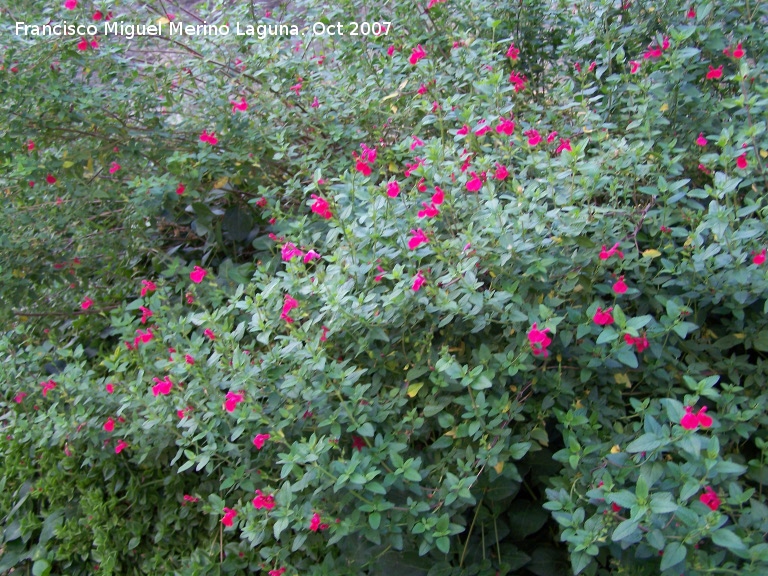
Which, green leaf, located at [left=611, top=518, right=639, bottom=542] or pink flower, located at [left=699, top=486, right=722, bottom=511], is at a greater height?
pink flower, located at [left=699, top=486, right=722, bottom=511]

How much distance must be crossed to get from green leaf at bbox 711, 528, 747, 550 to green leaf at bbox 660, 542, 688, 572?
6 centimetres

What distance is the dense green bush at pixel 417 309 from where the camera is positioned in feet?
5.48

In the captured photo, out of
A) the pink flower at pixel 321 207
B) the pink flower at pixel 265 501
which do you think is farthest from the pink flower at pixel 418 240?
the pink flower at pixel 265 501

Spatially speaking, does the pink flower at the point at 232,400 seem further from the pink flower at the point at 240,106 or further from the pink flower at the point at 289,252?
the pink flower at the point at 240,106

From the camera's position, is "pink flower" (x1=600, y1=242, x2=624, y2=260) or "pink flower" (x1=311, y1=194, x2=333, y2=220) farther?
"pink flower" (x1=311, y1=194, x2=333, y2=220)

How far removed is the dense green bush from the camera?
167 cm

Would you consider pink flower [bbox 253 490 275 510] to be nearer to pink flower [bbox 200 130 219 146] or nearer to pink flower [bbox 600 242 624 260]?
pink flower [bbox 600 242 624 260]

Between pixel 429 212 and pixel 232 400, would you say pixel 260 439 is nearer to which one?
pixel 232 400

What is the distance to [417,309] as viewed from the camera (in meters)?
1.86

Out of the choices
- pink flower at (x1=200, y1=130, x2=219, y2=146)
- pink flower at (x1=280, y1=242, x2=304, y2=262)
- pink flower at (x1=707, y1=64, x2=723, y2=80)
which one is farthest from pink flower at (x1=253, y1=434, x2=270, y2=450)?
pink flower at (x1=707, y1=64, x2=723, y2=80)

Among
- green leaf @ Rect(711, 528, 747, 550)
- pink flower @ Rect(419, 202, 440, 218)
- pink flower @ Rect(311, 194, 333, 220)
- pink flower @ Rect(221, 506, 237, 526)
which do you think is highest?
pink flower @ Rect(419, 202, 440, 218)

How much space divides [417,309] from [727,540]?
0.87 metres

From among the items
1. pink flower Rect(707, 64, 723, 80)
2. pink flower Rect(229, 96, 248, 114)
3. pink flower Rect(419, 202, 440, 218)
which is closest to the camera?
pink flower Rect(419, 202, 440, 218)

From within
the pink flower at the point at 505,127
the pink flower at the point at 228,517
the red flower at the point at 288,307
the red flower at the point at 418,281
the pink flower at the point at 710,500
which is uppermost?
the pink flower at the point at 505,127
